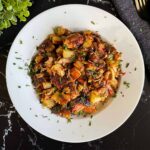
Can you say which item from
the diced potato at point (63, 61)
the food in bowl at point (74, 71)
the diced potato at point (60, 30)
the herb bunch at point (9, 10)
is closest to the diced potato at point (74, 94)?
the food in bowl at point (74, 71)

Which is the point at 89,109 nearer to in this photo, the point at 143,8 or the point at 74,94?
the point at 74,94

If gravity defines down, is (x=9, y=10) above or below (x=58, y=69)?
above

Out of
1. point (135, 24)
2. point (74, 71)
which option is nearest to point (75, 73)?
point (74, 71)

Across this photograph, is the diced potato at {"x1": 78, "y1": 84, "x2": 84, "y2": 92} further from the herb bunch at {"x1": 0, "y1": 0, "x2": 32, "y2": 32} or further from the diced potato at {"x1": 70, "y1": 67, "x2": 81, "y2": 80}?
the herb bunch at {"x1": 0, "y1": 0, "x2": 32, "y2": 32}

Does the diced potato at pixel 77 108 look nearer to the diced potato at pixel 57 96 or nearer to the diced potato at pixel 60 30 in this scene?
the diced potato at pixel 57 96

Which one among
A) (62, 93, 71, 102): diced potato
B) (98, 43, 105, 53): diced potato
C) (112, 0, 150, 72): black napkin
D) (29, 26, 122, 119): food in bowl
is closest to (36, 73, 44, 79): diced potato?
(29, 26, 122, 119): food in bowl

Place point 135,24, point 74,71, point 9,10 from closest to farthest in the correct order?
point 9,10, point 74,71, point 135,24
